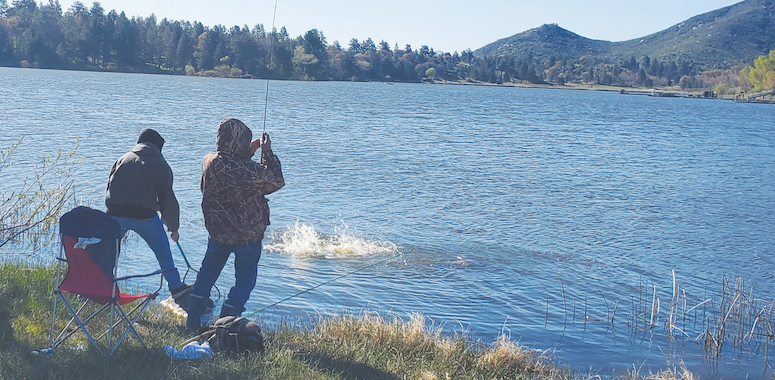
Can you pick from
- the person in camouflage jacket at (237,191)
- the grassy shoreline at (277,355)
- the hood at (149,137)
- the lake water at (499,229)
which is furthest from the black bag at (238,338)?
the lake water at (499,229)

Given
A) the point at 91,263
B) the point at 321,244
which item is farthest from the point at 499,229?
the point at 91,263

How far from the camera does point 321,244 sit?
13.0 meters

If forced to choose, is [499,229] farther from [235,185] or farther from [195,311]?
[235,185]

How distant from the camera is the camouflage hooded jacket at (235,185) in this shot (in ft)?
19.1

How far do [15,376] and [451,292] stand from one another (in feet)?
22.8

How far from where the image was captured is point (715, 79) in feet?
627

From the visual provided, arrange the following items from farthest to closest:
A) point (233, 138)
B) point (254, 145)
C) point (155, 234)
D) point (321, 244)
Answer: point (321, 244)
point (155, 234)
point (254, 145)
point (233, 138)

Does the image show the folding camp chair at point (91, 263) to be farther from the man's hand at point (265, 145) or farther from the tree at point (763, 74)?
the tree at point (763, 74)

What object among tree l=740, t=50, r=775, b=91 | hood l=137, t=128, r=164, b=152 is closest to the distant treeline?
tree l=740, t=50, r=775, b=91

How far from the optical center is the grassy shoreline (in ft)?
16.3

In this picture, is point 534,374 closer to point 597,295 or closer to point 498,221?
point 597,295

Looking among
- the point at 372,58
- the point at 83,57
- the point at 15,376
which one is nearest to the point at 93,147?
the point at 15,376

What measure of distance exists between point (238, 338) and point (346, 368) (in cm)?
90

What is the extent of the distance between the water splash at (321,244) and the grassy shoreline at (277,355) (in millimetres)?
5128
